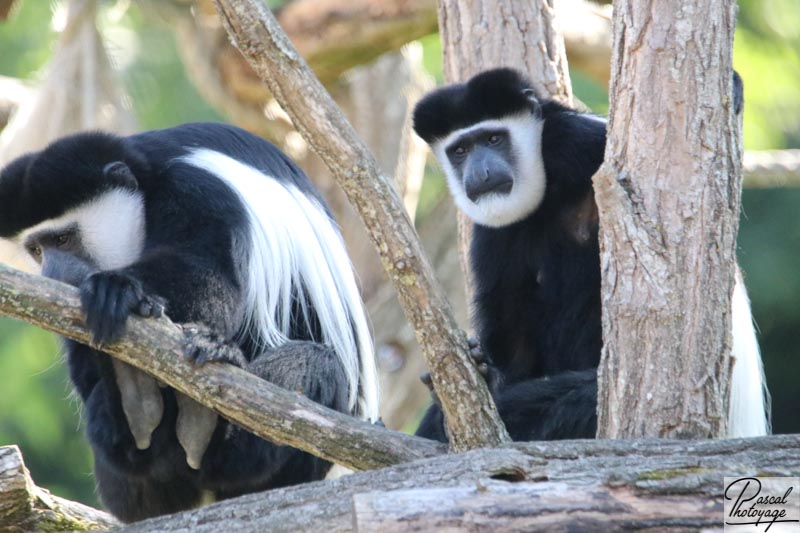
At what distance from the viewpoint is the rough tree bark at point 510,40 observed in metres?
3.31

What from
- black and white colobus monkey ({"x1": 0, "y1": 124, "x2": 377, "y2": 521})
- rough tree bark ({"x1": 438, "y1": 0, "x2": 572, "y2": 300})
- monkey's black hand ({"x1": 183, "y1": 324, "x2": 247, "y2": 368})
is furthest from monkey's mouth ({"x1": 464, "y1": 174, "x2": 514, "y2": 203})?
monkey's black hand ({"x1": 183, "y1": 324, "x2": 247, "y2": 368})

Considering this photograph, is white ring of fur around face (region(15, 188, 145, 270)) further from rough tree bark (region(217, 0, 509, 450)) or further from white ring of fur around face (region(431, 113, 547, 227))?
white ring of fur around face (region(431, 113, 547, 227))

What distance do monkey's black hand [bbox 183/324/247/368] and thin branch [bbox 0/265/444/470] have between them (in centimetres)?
2

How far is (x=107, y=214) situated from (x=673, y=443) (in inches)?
57.6

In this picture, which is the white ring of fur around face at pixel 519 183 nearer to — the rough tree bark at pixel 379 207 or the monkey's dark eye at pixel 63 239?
the rough tree bark at pixel 379 207

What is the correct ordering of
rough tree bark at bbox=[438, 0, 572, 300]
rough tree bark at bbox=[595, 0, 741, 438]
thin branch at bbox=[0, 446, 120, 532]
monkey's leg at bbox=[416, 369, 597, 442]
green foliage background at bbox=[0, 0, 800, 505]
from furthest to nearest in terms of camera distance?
green foliage background at bbox=[0, 0, 800, 505], rough tree bark at bbox=[438, 0, 572, 300], monkey's leg at bbox=[416, 369, 597, 442], thin branch at bbox=[0, 446, 120, 532], rough tree bark at bbox=[595, 0, 741, 438]

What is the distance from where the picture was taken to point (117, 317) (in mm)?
2090

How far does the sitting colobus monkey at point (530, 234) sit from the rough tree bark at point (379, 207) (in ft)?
1.59

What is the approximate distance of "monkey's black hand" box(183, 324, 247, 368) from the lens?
212 cm

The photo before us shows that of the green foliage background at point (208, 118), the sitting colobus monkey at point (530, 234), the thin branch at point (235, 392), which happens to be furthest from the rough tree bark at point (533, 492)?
the green foliage background at point (208, 118)

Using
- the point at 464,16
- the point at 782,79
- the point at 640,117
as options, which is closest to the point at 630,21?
the point at 640,117

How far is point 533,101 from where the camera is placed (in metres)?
2.97

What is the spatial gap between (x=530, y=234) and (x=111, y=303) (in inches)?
49.0

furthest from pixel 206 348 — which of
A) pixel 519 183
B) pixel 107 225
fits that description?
pixel 519 183
